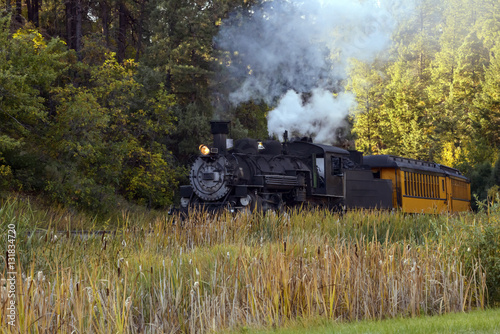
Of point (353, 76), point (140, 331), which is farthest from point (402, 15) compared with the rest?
point (140, 331)

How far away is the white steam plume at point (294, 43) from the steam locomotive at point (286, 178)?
6.81 m

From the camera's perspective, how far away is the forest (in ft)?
65.7

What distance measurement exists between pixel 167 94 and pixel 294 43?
6709mm

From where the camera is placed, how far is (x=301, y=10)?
95.3ft

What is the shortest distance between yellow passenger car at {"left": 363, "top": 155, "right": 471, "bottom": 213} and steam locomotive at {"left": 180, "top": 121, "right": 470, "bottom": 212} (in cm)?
4

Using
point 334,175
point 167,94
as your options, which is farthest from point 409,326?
point 167,94

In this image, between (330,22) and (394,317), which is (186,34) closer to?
(330,22)

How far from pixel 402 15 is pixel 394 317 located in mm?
41062

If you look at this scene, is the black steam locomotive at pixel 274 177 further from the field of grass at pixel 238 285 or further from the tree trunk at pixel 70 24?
the tree trunk at pixel 70 24

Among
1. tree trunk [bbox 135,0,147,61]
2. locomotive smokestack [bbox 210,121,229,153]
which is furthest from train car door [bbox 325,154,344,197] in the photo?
tree trunk [bbox 135,0,147,61]

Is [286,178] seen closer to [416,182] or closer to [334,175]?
[334,175]

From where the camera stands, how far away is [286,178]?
17438 millimetres

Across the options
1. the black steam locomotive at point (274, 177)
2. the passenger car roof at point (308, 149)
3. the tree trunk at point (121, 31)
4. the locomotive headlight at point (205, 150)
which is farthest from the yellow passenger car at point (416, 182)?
the tree trunk at point (121, 31)

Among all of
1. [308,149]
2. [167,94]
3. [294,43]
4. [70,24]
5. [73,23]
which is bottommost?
[308,149]
